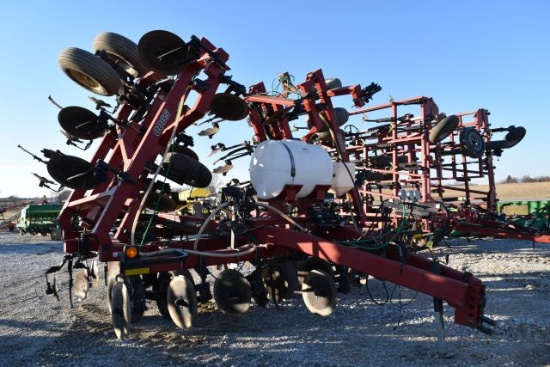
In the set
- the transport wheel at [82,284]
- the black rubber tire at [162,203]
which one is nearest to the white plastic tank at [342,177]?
the black rubber tire at [162,203]

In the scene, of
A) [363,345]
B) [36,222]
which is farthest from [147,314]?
[36,222]

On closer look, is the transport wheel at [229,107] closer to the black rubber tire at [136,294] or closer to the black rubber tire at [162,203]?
the black rubber tire at [162,203]

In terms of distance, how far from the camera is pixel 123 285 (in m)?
3.88

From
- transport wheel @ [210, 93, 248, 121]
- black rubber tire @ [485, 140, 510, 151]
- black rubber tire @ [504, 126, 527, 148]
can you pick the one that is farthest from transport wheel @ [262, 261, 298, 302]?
black rubber tire @ [504, 126, 527, 148]

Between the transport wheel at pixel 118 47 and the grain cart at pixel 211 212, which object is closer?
the grain cart at pixel 211 212

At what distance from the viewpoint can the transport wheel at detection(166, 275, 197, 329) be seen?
3947mm

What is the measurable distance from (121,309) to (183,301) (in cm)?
53

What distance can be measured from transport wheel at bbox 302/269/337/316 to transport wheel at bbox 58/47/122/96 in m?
2.87

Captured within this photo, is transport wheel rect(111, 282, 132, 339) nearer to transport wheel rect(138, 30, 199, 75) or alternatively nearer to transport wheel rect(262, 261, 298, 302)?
transport wheel rect(262, 261, 298, 302)

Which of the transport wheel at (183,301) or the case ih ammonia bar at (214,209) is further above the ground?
the case ih ammonia bar at (214,209)

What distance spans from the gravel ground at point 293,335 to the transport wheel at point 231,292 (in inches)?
13.1

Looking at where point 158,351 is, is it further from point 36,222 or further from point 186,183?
point 36,222

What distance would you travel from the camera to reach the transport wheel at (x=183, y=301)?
3.95 m

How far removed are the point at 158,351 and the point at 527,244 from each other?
10537 mm
